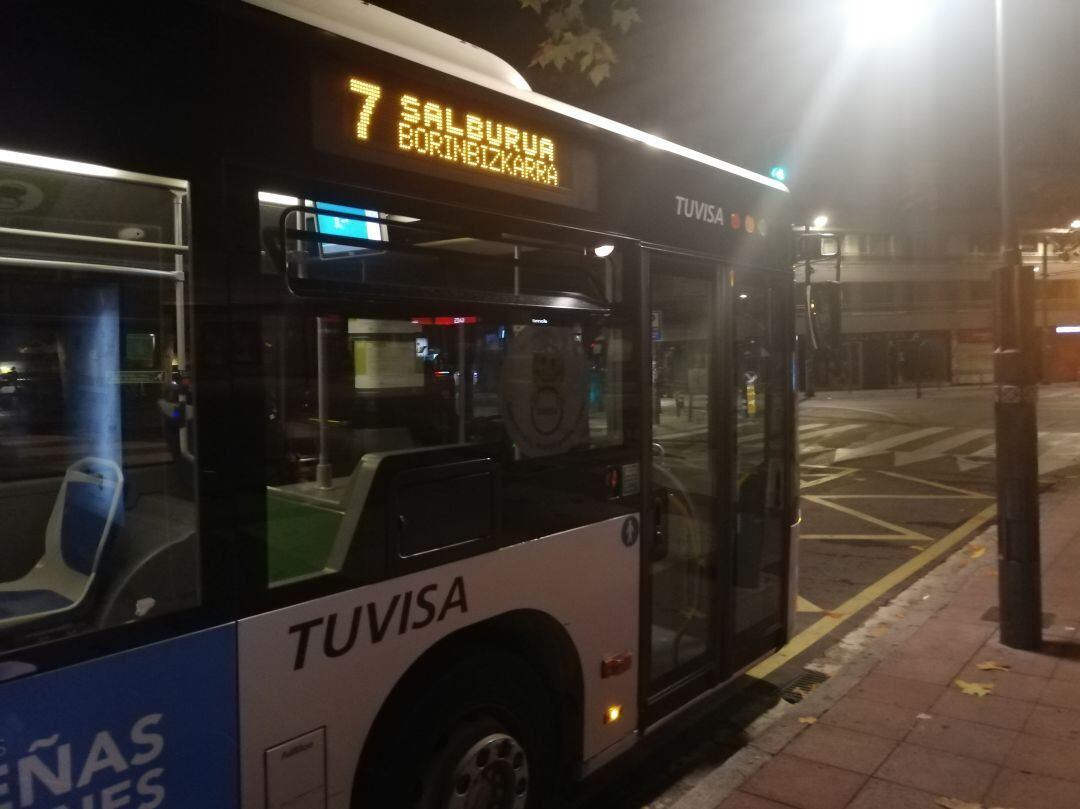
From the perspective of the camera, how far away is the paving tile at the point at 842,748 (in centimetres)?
418

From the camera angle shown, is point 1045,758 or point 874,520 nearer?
point 1045,758

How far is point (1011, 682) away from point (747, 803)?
7.77ft

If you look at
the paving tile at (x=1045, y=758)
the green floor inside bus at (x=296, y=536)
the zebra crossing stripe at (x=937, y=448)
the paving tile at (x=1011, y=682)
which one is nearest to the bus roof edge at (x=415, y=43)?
the green floor inside bus at (x=296, y=536)

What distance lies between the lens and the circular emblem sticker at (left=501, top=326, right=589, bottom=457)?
322cm

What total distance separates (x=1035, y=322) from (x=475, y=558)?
14.8 feet

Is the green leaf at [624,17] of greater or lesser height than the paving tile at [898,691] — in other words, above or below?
above

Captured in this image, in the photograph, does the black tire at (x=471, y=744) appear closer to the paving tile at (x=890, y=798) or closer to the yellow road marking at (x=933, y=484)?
the paving tile at (x=890, y=798)

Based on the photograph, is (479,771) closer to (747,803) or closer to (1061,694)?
(747,803)

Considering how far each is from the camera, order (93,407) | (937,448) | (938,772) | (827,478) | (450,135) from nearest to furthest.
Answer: (93,407) → (450,135) → (938,772) → (827,478) → (937,448)

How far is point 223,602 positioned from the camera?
2.28m

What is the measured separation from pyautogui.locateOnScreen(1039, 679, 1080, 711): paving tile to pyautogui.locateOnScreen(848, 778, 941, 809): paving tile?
151 centimetres

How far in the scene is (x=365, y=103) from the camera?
267cm

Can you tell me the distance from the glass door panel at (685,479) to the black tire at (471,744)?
2.90 ft

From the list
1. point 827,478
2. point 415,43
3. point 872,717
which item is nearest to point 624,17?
point 415,43
